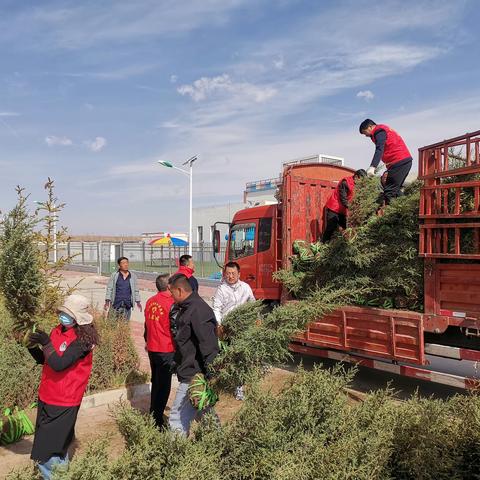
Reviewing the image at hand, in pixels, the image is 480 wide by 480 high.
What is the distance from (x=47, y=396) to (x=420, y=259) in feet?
13.7

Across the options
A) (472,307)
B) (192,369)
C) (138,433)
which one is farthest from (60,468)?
(472,307)

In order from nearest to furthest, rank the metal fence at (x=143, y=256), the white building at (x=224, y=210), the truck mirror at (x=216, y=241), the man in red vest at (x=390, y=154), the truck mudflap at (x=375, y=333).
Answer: the truck mudflap at (x=375, y=333)
the man in red vest at (x=390, y=154)
the truck mirror at (x=216, y=241)
the metal fence at (x=143, y=256)
the white building at (x=224, y=210)

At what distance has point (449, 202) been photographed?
207 inches

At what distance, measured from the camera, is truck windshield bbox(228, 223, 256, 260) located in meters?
8.44

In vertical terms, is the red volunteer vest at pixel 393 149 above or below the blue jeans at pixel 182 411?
above

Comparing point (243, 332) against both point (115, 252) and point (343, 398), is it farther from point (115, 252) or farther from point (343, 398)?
point (115, 252)

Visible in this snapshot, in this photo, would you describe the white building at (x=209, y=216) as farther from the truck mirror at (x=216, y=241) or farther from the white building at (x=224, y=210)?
the truck mirror at (x=216, y=241)

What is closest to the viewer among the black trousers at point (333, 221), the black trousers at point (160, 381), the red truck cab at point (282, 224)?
the black trousers at point (160, 381)

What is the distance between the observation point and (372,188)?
622 cm

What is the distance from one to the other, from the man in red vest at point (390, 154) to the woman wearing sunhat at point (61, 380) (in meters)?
4.49

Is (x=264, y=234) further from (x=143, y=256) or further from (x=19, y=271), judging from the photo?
(x=143, y=256)

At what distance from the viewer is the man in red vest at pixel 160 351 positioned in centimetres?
474

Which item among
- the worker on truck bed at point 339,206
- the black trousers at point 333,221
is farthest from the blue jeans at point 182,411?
the black trousers at point 333,221

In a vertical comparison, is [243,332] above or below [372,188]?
below
